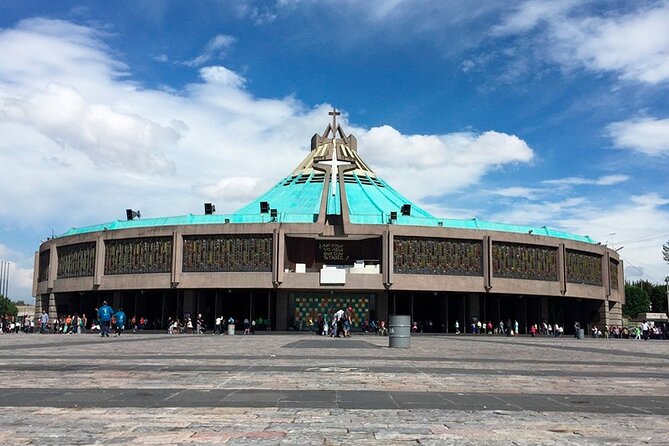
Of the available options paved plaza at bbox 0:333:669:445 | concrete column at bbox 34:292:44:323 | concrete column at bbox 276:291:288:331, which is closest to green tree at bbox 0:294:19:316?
concrete column at bbox 34:292:44:323

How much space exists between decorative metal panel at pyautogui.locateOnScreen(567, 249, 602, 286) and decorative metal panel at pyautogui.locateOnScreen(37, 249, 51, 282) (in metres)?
50.3

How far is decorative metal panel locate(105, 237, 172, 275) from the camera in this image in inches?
2174

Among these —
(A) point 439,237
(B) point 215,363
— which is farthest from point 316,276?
(B) point 215,363

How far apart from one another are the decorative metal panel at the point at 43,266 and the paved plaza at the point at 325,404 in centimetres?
5283

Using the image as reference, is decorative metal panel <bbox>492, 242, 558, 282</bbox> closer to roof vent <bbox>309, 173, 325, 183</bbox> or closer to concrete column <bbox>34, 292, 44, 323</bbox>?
roof vent <bbox>309, 173, 325, 183</bbox>

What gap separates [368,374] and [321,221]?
4101cm

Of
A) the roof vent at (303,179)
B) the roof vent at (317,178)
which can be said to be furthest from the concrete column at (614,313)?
the roof vent at (303,179)

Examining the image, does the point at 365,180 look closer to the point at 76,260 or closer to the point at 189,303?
the point at 189,303

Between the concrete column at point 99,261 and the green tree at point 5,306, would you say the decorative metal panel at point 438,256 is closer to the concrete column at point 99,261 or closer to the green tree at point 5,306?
the concrete column at point 99,261

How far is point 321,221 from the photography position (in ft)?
178

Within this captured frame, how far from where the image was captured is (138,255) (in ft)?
184

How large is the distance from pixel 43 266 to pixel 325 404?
64.9 m

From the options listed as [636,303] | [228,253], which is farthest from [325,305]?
[636,303]

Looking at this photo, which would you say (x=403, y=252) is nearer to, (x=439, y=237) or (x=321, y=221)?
(x=439, y=237)
